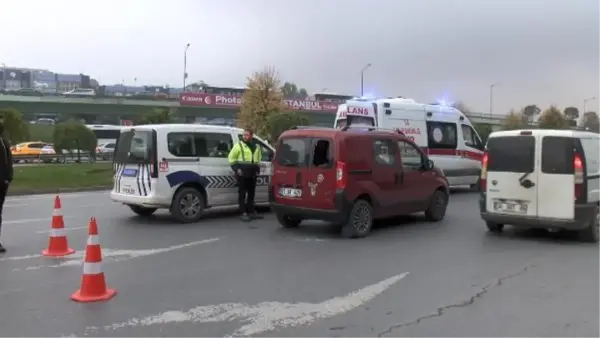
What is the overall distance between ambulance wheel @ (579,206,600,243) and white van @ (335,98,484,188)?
22.6 ft

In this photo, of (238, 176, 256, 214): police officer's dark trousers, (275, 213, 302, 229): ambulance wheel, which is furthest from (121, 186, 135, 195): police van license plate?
(275, 213, 302, 229): ambulance wheel

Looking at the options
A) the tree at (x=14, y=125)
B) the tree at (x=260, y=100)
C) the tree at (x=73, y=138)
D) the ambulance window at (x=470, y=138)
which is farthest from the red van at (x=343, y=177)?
the tree at (x=260, y=100)

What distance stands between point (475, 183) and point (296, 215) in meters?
10.1

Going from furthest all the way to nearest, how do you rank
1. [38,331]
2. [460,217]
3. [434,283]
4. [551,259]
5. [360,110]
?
[360,110] < [460,217] < [551,259] < [434,283] < [38,331]

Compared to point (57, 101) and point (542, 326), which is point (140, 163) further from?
point (57, 101)

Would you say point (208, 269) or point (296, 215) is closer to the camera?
point (208, 269)

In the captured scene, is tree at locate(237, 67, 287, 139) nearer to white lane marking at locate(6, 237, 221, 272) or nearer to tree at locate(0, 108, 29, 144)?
tree at locate(0, 108, 29, 144)

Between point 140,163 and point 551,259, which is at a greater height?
point 140,163

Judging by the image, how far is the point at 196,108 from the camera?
8656cm

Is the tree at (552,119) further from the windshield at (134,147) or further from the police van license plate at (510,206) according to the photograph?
the windshield at (134,147)

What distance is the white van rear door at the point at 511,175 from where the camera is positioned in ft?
33.1

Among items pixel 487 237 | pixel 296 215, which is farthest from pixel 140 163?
pixel 487 237

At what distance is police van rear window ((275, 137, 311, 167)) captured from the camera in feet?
34.3

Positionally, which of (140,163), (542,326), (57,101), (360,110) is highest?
(57,101)
